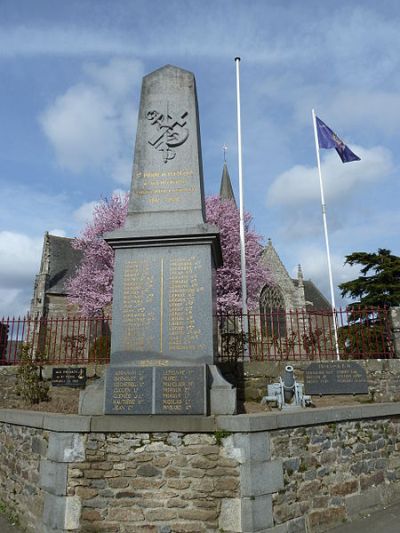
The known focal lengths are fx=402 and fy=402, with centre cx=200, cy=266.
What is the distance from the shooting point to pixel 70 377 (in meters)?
9.46

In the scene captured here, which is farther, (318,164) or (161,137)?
(318,164)

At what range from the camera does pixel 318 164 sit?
18188 millimetres

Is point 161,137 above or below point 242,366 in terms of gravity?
above

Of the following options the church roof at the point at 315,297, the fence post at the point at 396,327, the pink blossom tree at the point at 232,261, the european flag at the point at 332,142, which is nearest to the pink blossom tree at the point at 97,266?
the pink blossom tree at the point at 232,261

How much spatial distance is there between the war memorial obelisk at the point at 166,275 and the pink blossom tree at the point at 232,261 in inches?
552

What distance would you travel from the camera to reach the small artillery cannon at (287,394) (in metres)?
7.48

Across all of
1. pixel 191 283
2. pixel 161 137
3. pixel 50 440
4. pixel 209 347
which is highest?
pixel 161 137

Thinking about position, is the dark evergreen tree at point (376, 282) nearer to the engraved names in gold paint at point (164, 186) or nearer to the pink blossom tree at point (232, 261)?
the pink blossom tree at point (232, 261)

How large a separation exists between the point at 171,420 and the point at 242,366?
13.1 feet

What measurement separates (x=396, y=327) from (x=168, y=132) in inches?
283

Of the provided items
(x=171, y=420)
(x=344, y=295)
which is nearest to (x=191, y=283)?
(x=171, y=420)

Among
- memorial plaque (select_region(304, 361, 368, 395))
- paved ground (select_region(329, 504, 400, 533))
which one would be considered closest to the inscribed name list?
paved ground (select_region(329, 504, 400, 533))

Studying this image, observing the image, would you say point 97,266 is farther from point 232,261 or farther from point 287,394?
point 287,394

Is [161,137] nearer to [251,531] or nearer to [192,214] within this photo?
[192,214]
